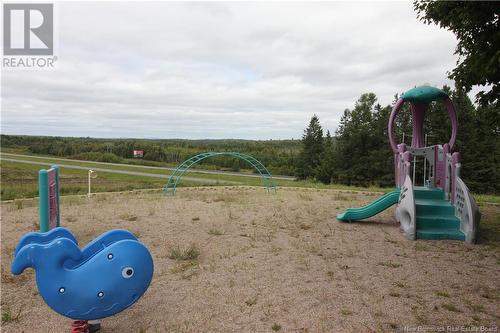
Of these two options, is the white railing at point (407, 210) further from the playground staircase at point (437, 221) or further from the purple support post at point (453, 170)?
the purple support post at point (453, 170)

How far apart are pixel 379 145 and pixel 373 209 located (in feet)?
95.2

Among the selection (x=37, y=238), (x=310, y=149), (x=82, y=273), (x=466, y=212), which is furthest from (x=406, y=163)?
(x=310, y=149)

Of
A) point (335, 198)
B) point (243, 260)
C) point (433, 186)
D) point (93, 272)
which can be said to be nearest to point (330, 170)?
point (335, 198)

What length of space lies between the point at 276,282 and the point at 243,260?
99cm

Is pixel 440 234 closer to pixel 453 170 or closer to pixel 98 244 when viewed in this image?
pixel 453 170

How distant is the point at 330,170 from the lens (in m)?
38.0

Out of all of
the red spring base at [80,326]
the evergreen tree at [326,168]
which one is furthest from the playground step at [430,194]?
the evergreen tree at [326,168]

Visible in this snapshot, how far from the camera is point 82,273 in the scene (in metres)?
3.00

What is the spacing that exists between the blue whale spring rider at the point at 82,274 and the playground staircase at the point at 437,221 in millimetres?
5637

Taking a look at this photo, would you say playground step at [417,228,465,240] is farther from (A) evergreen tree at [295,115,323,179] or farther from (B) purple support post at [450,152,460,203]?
(A) evergreen tree at [295,115,323,179]

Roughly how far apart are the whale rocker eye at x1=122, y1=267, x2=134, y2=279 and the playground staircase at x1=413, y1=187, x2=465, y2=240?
5642 mm

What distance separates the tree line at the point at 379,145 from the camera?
94.7 feet

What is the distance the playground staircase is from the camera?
22.4 ft

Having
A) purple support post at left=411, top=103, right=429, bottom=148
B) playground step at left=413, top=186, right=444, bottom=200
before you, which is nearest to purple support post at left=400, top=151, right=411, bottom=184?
playground step at left=413, top=186, right=444, bottom=200
